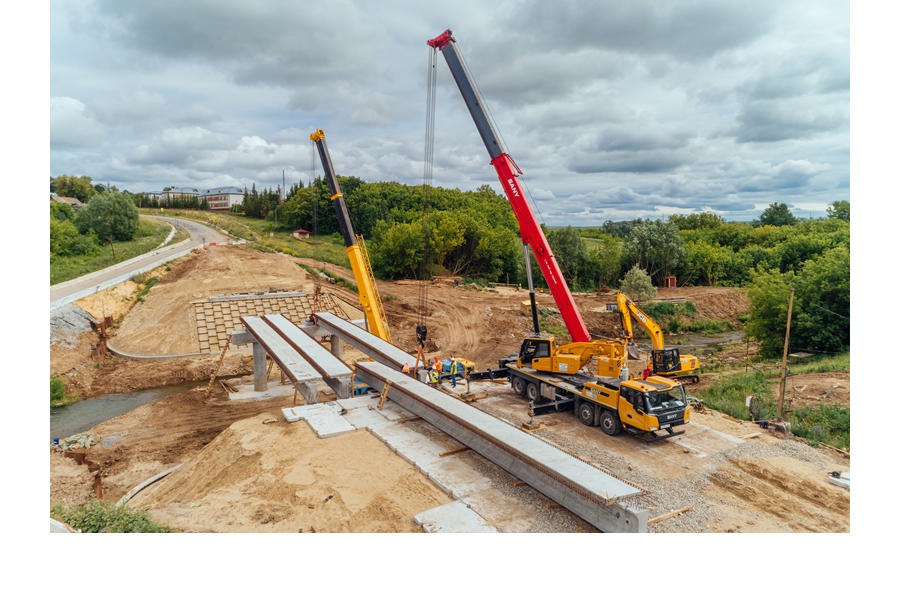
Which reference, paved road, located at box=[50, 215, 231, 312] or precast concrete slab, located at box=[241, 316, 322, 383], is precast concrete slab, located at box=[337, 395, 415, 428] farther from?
paved road, located at box=[50, 215, 231, 312]

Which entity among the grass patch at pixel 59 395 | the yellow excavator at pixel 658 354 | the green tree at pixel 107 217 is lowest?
the grass patch at pixel 59 395

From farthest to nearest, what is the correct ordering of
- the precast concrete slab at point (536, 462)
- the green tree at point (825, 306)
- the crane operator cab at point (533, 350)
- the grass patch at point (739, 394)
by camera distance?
1. the green tree at point (825, 306)
2. the crane operator cab at point (533, 350)
3. the grass patch at point (739, 394)
4. the precast concrete slab at point (536, 462)

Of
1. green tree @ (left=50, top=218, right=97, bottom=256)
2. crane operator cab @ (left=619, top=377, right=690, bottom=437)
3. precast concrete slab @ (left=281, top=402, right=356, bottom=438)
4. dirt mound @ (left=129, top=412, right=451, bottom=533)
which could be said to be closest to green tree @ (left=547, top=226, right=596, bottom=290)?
crane operator cab @ (left=619, top=377, right=690, bottom=437)

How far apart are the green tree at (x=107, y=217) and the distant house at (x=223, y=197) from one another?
272ft

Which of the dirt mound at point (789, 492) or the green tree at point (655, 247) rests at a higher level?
the green tree at point (655, 247)

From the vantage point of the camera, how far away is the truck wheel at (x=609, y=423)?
14148 millimetres

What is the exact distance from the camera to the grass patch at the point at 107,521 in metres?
7.78

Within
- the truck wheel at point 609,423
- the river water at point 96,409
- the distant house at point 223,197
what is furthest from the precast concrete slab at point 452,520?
the distant house at point 223,197

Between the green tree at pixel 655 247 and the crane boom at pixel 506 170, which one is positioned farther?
the green tree at pixel 655 247

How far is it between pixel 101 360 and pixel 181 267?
13.5 meters

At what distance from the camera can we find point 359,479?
953 cm

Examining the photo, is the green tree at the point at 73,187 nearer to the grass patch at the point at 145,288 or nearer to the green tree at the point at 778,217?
the grass patch at the point at 145,288

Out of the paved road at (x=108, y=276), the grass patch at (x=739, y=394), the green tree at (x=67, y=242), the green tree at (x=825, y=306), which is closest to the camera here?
the grass patch at (x=739, y=394)

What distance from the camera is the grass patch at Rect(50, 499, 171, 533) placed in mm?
7781
